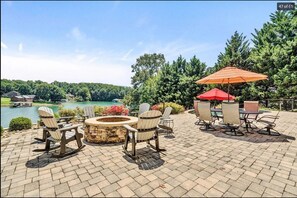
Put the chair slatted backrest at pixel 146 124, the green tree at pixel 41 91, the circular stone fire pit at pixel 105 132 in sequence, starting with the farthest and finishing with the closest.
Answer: the green tree at pixel 41 91
the circular stone fire pit at pixel 105 132
the chair slatted backrest at pixel 146 124

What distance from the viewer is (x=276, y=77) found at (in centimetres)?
1372

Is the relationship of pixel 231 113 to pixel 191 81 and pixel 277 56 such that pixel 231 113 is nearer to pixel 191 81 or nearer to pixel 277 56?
pixel 277 56

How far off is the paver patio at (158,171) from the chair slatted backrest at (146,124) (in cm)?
47

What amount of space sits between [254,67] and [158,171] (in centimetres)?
1723

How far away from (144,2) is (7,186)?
13.7 ft

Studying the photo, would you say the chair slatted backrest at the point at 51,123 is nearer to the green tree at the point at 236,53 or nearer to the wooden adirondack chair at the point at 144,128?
the wooden adirondack chair at the point at 144,128

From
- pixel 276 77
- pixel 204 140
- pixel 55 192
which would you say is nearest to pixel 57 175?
pixel 55 192

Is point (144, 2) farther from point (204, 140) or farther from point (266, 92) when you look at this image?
point (266, 92)

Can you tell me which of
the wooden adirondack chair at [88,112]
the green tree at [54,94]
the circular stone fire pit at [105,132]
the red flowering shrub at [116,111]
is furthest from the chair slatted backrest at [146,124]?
the green tree at [54,94]

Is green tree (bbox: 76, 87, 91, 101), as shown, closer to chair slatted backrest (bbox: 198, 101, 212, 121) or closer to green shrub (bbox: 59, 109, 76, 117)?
green shrub (bbox: 59, 109, 76, 117)

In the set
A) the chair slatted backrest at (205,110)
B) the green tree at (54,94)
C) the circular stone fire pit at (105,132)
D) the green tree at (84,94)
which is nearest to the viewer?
the circular stone fire pit at (105,132)

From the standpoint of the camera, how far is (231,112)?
550 centimetres

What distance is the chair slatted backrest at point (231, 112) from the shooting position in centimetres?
538

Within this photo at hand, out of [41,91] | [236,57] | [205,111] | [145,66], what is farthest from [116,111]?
[145,66]
